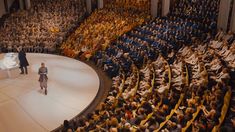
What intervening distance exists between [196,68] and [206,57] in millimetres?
724

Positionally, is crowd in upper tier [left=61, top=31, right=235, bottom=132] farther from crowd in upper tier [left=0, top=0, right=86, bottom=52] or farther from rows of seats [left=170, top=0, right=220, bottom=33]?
crowd in upper tier [left=0, top=0, right=86, bottom=52]

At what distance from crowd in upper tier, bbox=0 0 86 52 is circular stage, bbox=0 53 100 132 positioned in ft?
12.3

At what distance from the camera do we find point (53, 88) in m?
11.0

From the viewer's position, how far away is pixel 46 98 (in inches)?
400

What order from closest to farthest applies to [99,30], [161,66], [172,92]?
[172,92], [161,66], [99,30]

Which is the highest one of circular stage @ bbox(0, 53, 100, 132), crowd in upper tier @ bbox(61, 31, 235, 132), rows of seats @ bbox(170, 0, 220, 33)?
rows of seats @ bbox(170, 0, 220, 33)

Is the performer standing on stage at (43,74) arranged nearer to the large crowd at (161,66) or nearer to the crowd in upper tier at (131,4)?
the large crowd at (161,66)

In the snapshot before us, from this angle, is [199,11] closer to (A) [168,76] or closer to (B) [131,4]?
(B) [131,4]

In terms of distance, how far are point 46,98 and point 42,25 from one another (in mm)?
9346

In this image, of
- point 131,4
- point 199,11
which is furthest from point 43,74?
point 131,4

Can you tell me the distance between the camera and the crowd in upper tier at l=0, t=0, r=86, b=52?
17047 millimetres

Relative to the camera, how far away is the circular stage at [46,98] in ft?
28.8

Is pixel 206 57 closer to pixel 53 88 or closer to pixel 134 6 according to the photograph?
pixel 53 88

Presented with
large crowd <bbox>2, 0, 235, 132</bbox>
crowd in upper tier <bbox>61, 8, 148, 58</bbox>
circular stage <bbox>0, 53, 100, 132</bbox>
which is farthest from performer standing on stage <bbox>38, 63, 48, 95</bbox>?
crowd in upper tier <bbox>61, 8, 148, 58</bbox>
